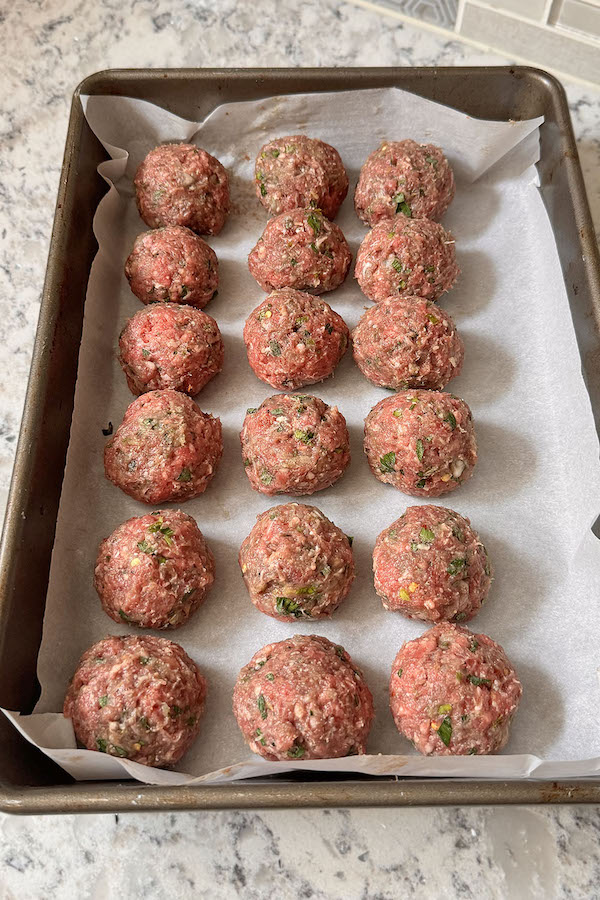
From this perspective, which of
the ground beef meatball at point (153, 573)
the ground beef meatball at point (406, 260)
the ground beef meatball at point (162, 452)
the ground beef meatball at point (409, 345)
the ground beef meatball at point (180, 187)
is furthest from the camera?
the ground beef meatball at point (180, 187)

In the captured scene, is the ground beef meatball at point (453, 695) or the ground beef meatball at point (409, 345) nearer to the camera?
the ground beef meatball at point (453, 695)

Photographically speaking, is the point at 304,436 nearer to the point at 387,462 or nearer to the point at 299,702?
the point at 387,462

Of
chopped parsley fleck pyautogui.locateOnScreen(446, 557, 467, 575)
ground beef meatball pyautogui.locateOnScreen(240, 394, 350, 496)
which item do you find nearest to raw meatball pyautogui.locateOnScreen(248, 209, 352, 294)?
ground beef meatball pyautogui.locateOnScreen(240, 394, 350, 496)

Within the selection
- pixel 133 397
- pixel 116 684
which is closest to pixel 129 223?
pixel 133 397

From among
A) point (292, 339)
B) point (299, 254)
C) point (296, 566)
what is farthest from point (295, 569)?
point (299, 254)

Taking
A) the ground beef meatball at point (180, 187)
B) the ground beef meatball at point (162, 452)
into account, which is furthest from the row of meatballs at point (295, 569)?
the ground beef meatball at point (180, 187)

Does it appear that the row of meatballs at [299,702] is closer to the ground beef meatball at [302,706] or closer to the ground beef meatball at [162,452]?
the ground beef meatball at [302,706]
